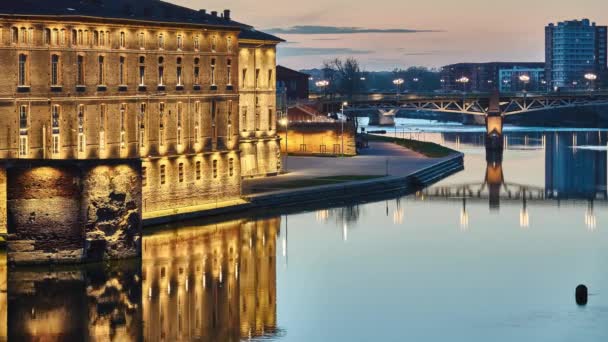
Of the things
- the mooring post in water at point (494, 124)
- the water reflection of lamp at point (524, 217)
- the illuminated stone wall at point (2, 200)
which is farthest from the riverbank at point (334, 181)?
the mooring post in water at point (494, 124)

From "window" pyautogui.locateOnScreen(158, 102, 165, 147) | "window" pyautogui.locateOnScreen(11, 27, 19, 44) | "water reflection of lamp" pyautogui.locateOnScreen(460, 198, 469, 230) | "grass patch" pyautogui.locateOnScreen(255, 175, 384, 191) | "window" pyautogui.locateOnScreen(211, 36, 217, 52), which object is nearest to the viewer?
"window" pyautogui.locateOnScreen(11, 27, 19, 44)

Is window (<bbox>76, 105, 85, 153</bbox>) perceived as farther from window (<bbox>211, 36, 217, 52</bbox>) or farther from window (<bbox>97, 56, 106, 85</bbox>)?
window (<bbox>211, 36, 217, 52</bbox>)

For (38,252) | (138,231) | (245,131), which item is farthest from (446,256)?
(245,131)

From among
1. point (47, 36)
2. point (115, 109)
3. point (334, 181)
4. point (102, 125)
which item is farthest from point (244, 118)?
point (47, 36)

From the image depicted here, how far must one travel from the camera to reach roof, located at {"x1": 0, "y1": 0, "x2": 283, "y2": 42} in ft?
193

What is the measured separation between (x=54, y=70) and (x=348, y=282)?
16.7 m

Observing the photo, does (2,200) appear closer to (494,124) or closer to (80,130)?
(80,130)

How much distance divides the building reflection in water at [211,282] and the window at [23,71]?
8.08m

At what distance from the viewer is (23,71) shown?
5891 cm

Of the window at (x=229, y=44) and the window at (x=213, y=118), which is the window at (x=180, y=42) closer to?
the window at (x=213, y=118)

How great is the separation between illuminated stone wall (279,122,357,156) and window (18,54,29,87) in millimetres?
47940

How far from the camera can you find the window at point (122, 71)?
63.6 metres

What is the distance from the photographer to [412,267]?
5512cm

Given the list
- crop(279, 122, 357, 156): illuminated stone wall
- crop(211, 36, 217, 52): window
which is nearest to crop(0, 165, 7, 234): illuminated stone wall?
crop(211, 36, 217, 52): window
